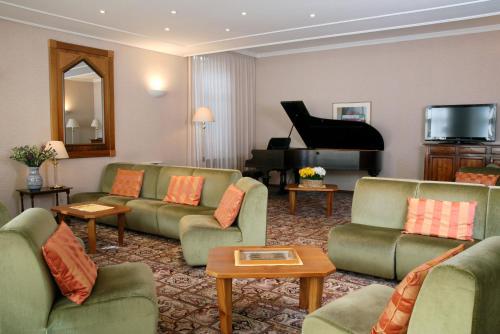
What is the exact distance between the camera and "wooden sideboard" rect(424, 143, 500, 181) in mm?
7090

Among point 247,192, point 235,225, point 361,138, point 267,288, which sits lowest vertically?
point 267,288

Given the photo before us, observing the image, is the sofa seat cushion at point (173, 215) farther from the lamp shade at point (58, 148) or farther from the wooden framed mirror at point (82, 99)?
the wooden framed mirror at point (82, 99)

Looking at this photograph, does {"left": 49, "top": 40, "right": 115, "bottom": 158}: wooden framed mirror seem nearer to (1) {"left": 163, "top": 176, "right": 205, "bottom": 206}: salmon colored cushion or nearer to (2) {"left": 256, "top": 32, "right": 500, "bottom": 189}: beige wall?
(1) {"left": 163, "top": 176, "right": 205, "bottom": 206}: salmon colored cushion

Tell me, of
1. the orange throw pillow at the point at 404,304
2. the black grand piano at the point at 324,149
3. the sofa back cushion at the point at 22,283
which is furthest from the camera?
the black grand piano at the point at 324,149

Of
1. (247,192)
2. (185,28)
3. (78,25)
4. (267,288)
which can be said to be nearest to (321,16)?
(185,28)

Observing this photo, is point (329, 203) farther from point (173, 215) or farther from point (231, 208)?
point (231, 208)

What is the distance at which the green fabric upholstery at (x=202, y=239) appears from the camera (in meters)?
4.07

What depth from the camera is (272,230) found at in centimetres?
570

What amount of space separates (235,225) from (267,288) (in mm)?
892

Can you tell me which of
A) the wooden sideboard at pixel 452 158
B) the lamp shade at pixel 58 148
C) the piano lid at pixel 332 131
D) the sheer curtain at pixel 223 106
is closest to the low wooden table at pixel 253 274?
the lamp shade at pixel 58 148

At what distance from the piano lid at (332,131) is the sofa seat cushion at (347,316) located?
20.5 feet

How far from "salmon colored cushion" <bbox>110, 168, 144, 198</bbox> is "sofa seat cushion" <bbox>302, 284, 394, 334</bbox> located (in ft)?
14.6

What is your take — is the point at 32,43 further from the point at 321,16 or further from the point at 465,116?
the point at 465,116

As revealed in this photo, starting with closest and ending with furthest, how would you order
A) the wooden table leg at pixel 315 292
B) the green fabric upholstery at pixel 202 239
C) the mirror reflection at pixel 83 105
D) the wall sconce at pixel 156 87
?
the wooden table leg at pixel 315 292
the green fabric upholstery at pixel 202 239
the mirror reflection at pixel 83 105
the wall sconce at pixel 156 87
